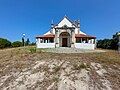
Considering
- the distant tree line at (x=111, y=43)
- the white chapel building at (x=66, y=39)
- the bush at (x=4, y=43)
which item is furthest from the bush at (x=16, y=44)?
the distant tree line at (x=111, y=43)

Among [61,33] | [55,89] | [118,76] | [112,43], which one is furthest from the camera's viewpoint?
[112,43]

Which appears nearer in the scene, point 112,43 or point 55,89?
point 55,89

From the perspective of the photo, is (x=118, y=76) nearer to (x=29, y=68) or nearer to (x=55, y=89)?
(x=55, y=89)

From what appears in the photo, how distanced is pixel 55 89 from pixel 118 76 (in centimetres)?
350

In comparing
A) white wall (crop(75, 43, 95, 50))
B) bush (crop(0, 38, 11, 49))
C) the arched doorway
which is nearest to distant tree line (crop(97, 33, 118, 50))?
white wall (crop(75, 43, 95, 50))

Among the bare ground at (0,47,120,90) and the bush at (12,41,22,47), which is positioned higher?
the bush at (12,41,22,47)

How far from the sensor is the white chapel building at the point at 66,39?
21.0 m

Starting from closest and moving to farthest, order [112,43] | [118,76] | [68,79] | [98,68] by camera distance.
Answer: [68,79] < [118,76] < [98,68] < [112,43]

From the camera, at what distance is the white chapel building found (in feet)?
68.8

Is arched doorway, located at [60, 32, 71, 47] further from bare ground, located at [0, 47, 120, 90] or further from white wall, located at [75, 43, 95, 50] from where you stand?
bare ground, located at [0, 47, 120, 90]

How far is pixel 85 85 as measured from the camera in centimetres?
550

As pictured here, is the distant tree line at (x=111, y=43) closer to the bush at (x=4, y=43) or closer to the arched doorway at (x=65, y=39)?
the arched doorway at (x=65, y=39)

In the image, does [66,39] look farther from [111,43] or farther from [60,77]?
[60,77]

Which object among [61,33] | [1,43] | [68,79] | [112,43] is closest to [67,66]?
[68,79]
